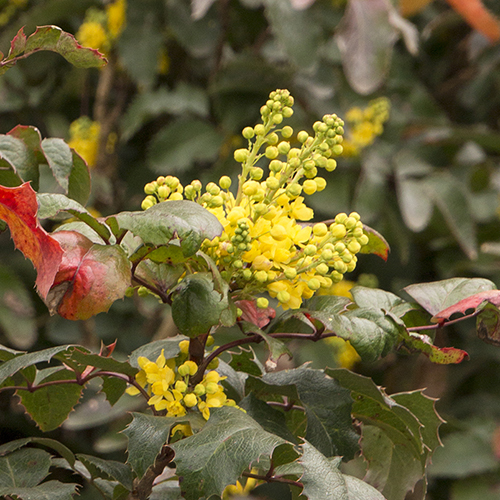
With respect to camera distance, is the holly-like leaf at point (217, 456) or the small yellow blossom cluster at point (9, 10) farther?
the small yellow blossom cluster at point (9, 10)

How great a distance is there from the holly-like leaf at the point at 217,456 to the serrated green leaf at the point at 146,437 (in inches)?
0.7

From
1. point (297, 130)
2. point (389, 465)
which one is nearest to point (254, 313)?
point (389, 465)

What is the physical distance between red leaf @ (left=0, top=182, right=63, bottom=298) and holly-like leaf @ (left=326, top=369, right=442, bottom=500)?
0.74 ft

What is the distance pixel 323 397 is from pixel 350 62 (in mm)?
905

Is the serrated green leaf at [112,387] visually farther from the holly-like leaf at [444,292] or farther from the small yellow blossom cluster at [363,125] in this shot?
the small yellow blossom cluster at [363,125]

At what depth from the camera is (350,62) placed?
3.90 feet

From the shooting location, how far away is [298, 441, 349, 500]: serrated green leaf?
342 millimetres

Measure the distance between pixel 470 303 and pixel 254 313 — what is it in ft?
0.53

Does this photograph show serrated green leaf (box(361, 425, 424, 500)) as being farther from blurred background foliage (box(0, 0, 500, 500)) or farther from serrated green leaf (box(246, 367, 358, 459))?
blurred background foliage (box(0, 0, 500, 500))

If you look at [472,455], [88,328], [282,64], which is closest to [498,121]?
[282,64]

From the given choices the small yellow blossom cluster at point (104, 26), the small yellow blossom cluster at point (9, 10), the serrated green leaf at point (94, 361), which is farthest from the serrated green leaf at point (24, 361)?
the small yellow blossom cluster at point (9, 10)

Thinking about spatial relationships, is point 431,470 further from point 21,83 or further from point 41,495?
point 21,83

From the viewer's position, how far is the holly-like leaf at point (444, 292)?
0.46 m

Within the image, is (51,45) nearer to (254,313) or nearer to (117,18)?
(254,313)
